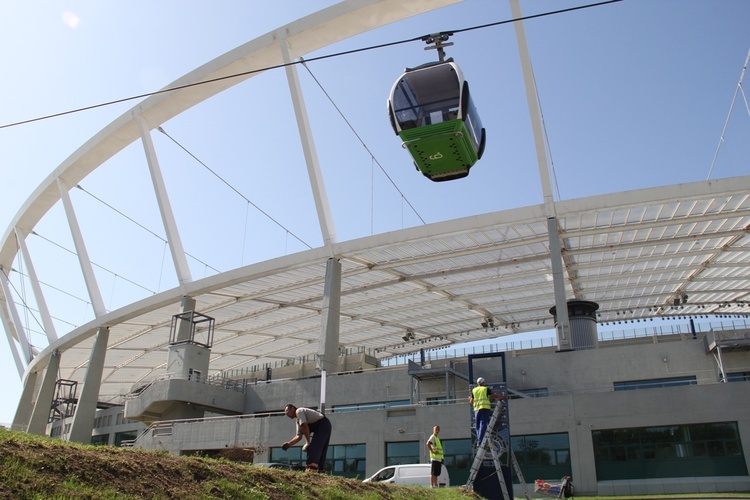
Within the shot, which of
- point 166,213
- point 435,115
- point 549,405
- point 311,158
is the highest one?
point 311,158

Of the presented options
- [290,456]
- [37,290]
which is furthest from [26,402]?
[290,456]

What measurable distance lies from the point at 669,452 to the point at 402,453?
11.3 meters

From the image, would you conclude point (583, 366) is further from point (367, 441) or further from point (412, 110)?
point (412, 110)

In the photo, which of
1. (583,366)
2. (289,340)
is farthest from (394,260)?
(289,340)

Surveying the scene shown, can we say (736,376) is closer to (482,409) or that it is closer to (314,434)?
(482,409)

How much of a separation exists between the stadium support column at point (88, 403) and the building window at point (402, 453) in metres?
23.5

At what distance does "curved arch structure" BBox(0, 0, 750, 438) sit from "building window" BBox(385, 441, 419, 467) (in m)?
10.4

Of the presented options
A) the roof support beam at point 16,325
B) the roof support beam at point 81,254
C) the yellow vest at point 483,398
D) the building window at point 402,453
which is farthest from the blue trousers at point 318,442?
the roof support beam at point 16,325

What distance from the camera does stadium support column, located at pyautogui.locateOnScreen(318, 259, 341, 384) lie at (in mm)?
33875

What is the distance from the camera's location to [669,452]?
24.1 metres

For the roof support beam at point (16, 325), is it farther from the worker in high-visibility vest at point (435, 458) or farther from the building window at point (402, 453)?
the worker in high-visibility vest at point (435, 458)

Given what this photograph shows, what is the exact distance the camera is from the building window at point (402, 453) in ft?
94.3

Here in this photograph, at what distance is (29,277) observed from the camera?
54.2m

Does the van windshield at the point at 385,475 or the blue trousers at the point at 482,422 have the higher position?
the blue trousers at the point at 482,422
